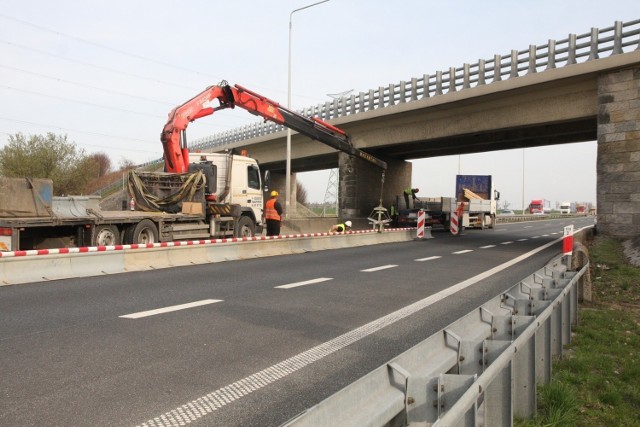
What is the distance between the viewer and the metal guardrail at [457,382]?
215cm

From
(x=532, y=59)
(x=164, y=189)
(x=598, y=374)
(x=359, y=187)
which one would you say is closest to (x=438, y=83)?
(x=532, y=59)

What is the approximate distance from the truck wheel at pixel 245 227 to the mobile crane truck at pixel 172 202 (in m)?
0.03

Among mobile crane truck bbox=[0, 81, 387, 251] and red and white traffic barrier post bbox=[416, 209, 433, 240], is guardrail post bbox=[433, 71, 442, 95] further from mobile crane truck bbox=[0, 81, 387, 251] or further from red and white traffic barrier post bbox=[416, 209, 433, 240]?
mobile crane truck bbox=[0, 81, 387, 251]

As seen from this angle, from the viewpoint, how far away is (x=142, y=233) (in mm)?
12922

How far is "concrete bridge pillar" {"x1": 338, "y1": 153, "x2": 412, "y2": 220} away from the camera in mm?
30312

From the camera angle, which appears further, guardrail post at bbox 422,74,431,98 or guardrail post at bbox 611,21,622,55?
guardrail post at bbox 422,74,431,98

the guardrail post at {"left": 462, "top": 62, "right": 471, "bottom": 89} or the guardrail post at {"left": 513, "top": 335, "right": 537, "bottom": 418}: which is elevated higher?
the guardrail post at {"left": 462, "top": 62, "right": 471, "bottom": 89}

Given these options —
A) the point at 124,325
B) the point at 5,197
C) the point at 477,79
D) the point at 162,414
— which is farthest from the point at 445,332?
the point at 477,79

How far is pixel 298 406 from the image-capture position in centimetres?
342

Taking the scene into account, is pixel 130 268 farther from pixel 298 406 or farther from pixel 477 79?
pixel 477 79

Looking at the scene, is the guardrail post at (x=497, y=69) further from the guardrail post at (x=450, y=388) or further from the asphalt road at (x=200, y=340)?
the guardrail post at (x=450, y=388)

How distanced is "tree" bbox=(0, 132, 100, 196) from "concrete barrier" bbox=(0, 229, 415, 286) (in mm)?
25860

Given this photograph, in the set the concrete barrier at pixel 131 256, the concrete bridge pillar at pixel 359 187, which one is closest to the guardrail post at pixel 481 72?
the concrete bridge pillar at pixel 359 187

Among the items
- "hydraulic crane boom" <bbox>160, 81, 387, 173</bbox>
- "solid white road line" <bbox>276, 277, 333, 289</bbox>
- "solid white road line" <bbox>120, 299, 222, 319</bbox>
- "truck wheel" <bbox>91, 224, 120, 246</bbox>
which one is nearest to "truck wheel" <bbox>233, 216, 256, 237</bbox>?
"hydraulic crane boom" <bbox>160, 81, 387, 173</bbox>
